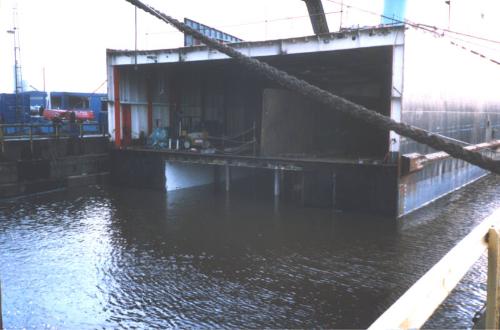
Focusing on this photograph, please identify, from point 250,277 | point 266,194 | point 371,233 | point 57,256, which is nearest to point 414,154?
point 371,233

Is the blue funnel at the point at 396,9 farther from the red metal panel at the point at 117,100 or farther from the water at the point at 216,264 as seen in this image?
the red metal panel at the point at 117,100

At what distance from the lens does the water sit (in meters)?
6.52

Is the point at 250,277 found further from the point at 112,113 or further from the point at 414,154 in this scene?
the point at 112,113

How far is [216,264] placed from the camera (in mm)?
8695

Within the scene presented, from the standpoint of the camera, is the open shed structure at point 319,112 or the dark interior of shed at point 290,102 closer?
the open shed structure at point 319,112

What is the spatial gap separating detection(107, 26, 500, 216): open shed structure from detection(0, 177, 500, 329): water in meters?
1.33

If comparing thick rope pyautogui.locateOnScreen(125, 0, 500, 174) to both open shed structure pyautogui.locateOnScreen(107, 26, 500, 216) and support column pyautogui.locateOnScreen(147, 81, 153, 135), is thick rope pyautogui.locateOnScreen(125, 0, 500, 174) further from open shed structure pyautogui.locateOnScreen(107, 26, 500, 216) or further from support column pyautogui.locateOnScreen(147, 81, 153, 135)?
support column pyautogui.locateOnScreen(147, 81, 153, 135)

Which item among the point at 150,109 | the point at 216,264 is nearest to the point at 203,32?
the point at 150,109

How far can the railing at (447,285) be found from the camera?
1.75 metres

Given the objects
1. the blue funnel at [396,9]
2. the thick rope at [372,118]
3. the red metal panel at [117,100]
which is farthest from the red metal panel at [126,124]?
the thick rope at [372,118]

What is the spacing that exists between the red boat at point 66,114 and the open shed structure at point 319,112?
784 cm

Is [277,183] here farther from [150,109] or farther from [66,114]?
[66,114]

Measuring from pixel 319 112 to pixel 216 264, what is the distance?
389 inches

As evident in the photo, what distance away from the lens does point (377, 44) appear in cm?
1221
